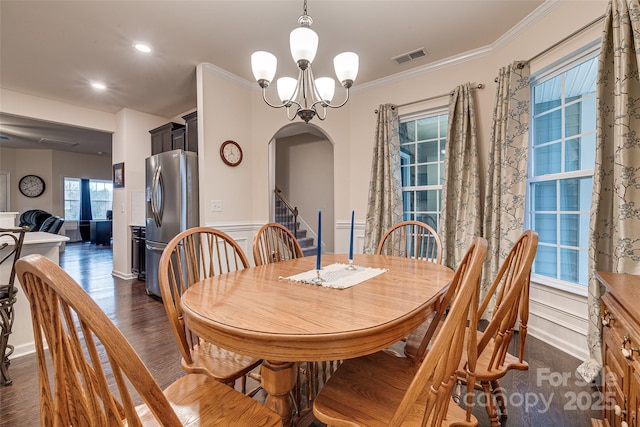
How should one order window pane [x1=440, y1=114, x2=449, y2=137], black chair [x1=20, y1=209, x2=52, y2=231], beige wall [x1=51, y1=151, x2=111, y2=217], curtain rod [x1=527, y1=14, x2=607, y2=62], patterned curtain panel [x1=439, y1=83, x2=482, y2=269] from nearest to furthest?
curtain rod [x1=527, y1=14, x2=607, y2=62], patterned curtain panel [x1=439, y1=83, x2=482, y2=269], window pane [x1=440, y1=114, x2=449, y2=137], black chair [x1=20, y1=209, x2=52, y2=231], beige wall [x1=51, y1=151, x2=111, y2=217]

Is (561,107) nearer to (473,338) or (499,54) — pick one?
(499,54)

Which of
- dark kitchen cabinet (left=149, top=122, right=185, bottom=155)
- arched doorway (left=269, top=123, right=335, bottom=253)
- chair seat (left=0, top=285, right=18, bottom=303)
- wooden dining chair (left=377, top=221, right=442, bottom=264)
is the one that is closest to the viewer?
chair seat (left=0, top=285, right=18, bottom=303)

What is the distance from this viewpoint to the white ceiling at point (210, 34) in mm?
2275

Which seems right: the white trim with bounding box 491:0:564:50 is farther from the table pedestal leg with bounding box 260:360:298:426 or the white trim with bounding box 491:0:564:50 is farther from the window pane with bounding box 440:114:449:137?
the table pedestal leg with bounding box 260:360:298:426

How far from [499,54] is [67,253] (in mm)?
9138

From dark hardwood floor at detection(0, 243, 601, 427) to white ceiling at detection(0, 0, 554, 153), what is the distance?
2.65 meters

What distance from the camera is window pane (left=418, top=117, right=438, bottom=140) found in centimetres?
342

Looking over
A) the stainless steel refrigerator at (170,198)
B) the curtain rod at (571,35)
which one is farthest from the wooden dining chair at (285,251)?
the curtain rod at (571,35)

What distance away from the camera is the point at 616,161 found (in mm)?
1780

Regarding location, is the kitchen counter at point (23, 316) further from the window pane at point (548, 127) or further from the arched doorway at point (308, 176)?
the window pane at point (548, 127)

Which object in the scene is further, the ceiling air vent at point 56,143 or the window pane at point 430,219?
the ceiling air vent at point 56,143

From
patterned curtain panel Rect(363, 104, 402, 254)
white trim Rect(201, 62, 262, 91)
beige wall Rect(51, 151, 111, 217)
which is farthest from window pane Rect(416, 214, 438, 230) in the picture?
beige wall Rect(51, 151, 111, 217)

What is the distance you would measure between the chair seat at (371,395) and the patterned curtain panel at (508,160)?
6.36ft

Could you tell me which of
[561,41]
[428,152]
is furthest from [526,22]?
[428,152]
